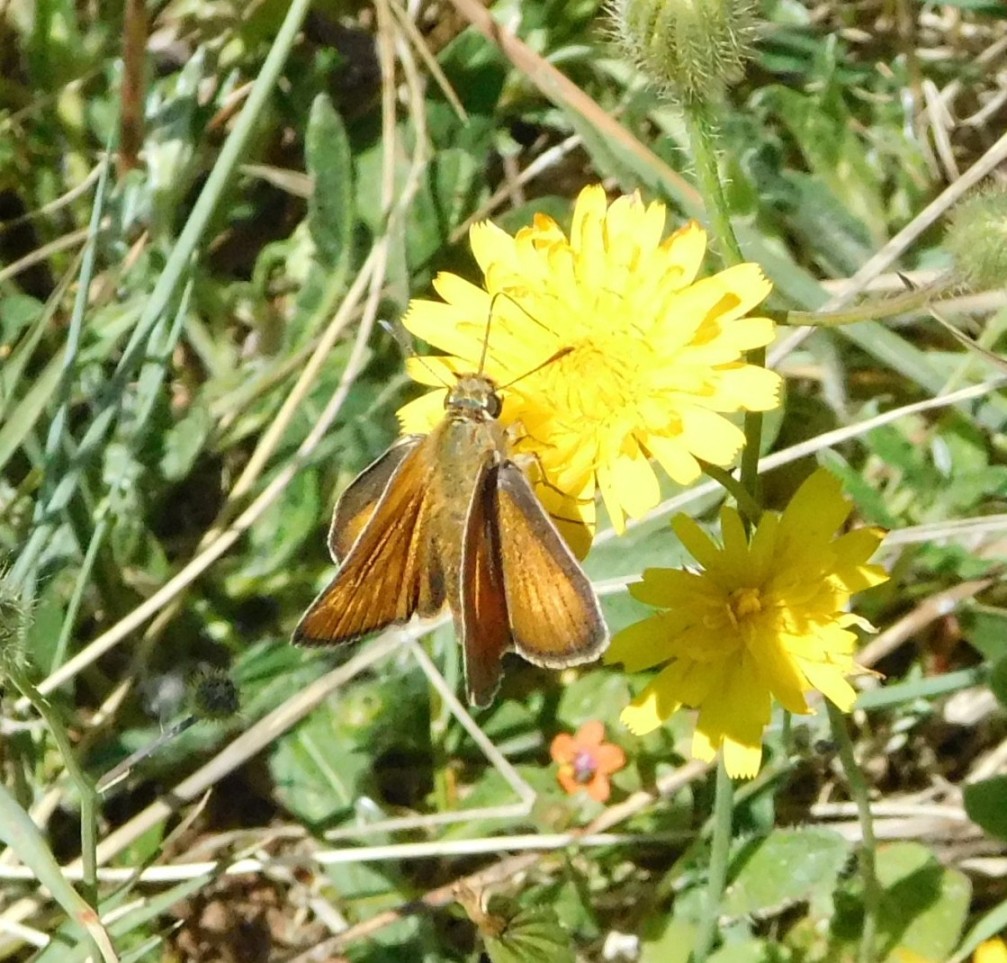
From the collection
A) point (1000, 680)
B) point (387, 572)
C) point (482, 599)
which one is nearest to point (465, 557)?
point (482, 599)

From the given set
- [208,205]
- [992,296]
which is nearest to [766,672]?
[992,296]

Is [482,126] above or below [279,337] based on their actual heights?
above

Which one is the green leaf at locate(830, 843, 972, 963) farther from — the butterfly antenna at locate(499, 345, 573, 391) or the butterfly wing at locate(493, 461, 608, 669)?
the butterfly antenna at locate(499, 345, 573, 391)

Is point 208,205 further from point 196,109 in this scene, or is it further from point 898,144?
point 898,144

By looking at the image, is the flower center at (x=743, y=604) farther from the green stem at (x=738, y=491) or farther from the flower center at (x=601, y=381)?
the flower center at (x=601, y=381)

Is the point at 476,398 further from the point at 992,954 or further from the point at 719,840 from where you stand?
the point at 992,954

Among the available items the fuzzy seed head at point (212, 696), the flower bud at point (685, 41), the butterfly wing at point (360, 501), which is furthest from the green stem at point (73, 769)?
the flower bud at point (685, 41)
